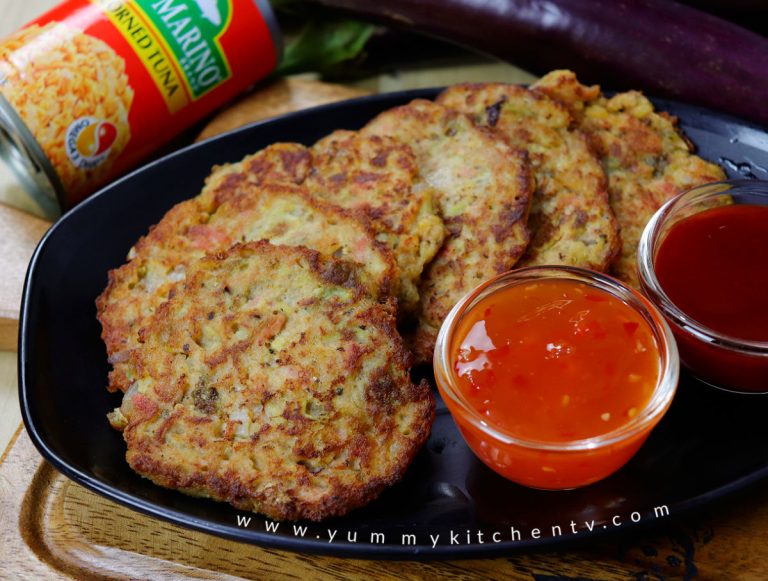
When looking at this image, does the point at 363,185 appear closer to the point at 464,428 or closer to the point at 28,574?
the point at 464,428

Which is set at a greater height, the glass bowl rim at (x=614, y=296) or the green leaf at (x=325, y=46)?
the green leaf at (x=325, y=46)

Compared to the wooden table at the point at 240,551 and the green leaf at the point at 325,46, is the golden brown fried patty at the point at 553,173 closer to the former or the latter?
the wooden table at the point at 240,551

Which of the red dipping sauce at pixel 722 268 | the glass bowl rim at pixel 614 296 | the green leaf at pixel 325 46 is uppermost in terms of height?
the green leaf at pixel 325 46

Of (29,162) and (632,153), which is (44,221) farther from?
(632,153)

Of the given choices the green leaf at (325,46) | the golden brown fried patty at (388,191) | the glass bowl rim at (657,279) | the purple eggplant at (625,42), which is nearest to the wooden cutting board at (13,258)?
the golden brown fried patty at (388,191)

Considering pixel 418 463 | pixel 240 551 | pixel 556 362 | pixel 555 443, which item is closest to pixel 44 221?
pixel 240 551

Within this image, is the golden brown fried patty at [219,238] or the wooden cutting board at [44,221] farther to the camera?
the wooden cutting board at [44,221]

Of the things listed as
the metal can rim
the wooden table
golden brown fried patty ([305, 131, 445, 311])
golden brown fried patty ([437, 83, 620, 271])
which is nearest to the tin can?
the metal can rim

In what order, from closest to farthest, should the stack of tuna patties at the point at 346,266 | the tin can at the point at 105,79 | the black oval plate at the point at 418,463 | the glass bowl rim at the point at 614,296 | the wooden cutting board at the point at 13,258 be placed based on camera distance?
A: the glass bowl rim at the point at 614,296, the black oval plate at the point at 418,463, the stack of tuna patties at the point at 346,266, the wooden cutting board at the point at 13,258, the tin can at the point at 105,79
